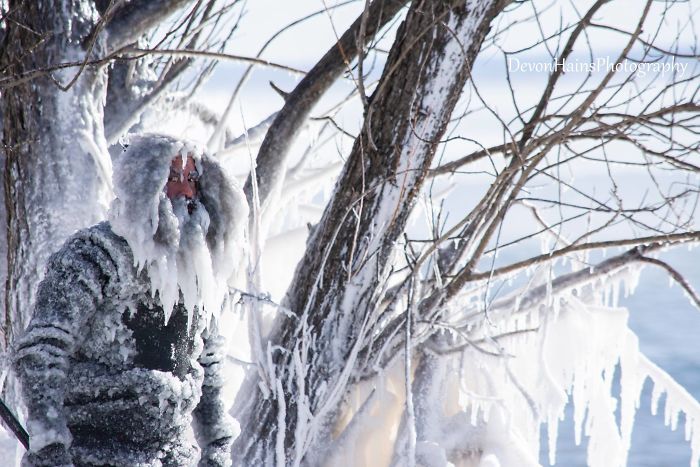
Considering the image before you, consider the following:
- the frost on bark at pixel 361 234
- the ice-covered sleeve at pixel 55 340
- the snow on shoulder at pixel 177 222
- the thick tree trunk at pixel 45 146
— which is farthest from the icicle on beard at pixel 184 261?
the thick tree trunk at pixel 45 146

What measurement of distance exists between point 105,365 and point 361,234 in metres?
1.72

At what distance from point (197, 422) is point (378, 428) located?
6.08ft

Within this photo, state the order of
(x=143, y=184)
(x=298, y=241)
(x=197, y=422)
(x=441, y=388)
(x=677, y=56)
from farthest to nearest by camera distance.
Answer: (x=298, y=241)
(x=441, y=388)
(x=677, y=56)
(x=197, y=422)
(x=143, y=184)

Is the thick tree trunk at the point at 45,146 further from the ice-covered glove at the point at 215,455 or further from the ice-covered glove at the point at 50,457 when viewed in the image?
the ice-covered glove at the point at 50,457

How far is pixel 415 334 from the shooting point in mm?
4289

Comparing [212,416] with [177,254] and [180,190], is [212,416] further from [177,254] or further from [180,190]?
[180,190]

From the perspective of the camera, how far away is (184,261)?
8.41 feet

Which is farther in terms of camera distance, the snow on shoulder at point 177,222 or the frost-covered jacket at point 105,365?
the snow on shoulder at point 177,222

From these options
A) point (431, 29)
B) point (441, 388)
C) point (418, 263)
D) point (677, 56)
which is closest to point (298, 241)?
point (441, 388)

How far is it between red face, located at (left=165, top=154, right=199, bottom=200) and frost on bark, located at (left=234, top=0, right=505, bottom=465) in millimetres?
1222

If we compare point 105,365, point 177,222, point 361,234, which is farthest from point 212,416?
point 361,234

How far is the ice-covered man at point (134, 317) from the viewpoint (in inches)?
91.6

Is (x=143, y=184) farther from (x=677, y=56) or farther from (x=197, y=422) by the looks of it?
(x=677, y=56)

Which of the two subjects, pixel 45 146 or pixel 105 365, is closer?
pixel 105 365
